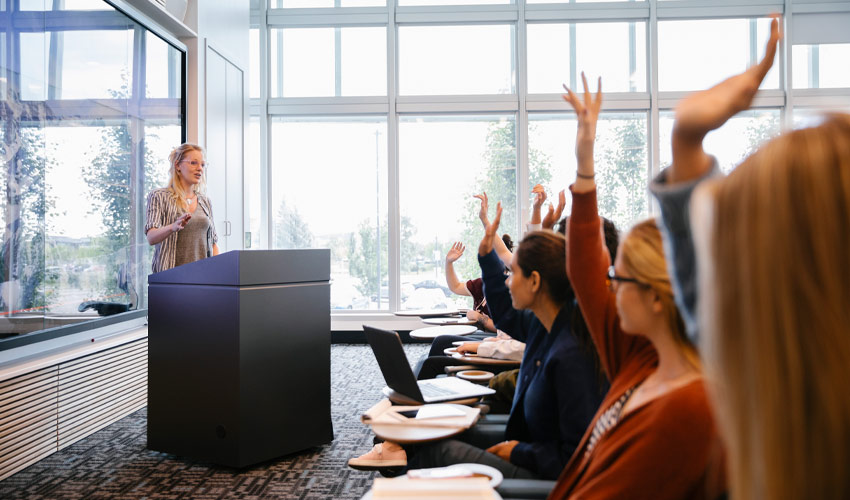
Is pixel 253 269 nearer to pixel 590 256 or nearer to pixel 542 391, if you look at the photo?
pixel 542 391

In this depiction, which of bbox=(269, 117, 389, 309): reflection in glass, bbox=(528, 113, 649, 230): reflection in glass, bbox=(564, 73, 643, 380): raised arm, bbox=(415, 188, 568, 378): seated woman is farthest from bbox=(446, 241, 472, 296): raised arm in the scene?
bbox=(528, 113, 649, 230): reflection in glass

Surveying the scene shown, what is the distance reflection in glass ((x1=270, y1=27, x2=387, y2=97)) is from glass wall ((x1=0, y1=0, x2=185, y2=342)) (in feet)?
9.60

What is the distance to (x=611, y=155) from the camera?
8117 mm

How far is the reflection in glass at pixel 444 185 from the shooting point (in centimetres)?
809

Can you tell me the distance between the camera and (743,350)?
0.47 m

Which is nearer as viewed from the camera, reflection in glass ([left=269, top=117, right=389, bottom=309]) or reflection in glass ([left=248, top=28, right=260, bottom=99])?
reflection in glass ([left=248, top=28, right=260, bottom=99])

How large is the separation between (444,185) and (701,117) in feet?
24.6

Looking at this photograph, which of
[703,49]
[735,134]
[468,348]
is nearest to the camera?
[468,348]

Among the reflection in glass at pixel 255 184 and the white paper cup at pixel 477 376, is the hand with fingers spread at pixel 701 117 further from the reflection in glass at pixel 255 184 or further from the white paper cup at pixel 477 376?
the reflection in glass at pixel 255 184

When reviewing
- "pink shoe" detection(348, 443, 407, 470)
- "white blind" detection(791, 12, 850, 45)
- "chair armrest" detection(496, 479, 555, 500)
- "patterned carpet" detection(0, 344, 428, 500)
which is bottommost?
"patterned carpet" detection(0, 344, 428, 500)

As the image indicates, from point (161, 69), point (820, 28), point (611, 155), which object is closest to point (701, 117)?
point (161, 69)

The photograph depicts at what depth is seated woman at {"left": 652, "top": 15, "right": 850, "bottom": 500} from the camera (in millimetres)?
439

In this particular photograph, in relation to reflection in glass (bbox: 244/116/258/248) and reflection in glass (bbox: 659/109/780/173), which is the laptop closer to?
reflection in glass (bbox: 244/116/258/248)

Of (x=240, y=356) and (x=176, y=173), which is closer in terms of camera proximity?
(x=240, y=356)
